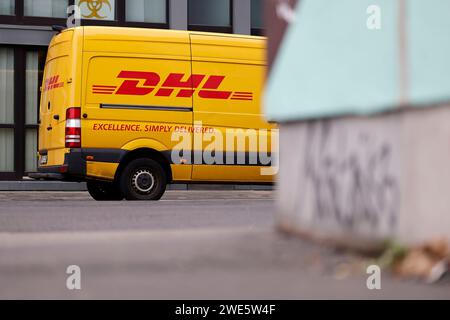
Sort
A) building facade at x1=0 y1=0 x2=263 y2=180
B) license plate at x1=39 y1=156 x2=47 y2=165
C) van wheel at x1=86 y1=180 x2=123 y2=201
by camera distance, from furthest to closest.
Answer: building facade at x1=0 y1=0 x2=263 y2=180 → van wheel at x1=86 y1=180 x2=123 y2=201 → license plate at x1=39 y1=156 x2=47 y2=165

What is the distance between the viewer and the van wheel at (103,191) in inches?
640

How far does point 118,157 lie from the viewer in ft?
48.9

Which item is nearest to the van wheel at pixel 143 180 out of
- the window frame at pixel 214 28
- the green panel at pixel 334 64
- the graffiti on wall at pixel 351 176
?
the green panel at pixel 334 64

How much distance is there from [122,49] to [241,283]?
9.35 m

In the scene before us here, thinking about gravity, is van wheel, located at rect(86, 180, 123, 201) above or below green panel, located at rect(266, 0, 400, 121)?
below

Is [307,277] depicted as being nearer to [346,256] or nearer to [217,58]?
[346,256]

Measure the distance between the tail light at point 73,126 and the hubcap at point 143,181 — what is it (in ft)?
3.58

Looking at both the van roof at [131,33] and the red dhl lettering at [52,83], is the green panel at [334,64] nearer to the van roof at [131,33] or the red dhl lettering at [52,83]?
the van roof at [131,33]

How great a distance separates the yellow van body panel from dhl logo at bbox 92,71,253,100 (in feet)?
0.05

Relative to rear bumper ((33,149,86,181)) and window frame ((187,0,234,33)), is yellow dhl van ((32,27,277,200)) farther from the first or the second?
window frame ((187,0,234,33))

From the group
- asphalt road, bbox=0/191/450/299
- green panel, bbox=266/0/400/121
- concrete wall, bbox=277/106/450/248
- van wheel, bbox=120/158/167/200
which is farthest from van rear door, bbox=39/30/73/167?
concrete wall, bbox=277/106/450/248

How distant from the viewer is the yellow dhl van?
14.7 meters
